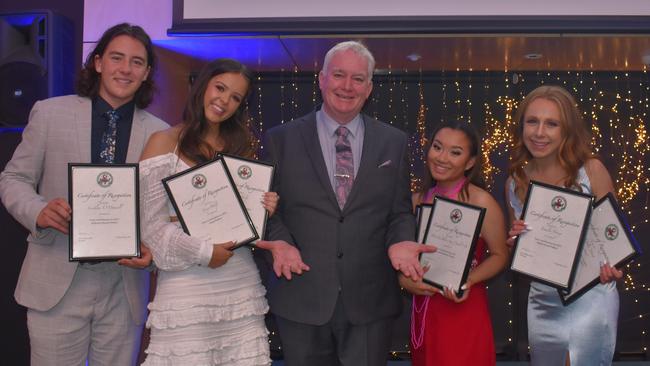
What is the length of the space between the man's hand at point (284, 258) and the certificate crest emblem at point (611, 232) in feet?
4.13

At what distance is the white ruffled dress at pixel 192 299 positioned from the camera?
2328mm

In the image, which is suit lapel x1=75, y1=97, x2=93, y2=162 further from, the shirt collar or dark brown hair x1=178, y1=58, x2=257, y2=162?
the shirt collar

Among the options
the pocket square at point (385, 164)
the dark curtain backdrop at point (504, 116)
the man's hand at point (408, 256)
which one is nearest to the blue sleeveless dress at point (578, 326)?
the man's hand at point (408, 256)

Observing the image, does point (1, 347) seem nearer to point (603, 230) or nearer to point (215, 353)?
point (215, 353)

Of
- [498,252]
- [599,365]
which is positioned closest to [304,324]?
[498,252]

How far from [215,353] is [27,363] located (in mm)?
2550

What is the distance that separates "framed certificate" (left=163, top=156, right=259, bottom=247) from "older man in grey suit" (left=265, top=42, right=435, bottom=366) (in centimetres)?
28

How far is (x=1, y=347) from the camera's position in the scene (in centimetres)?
427

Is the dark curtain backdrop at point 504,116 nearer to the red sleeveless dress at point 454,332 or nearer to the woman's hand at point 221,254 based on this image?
the red sleeveless dress at point 454,332

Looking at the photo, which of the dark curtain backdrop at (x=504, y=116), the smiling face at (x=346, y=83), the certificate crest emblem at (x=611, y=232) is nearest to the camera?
the certificate crest emblem at (x=611, y=232)

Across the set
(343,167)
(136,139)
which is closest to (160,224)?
(136,139)

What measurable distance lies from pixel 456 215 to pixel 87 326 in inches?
64.1

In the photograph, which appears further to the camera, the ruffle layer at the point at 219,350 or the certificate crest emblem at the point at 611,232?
the certificate crest emblem at the point at 611,232

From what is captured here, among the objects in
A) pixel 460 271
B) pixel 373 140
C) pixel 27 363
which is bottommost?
pixel 27 363
